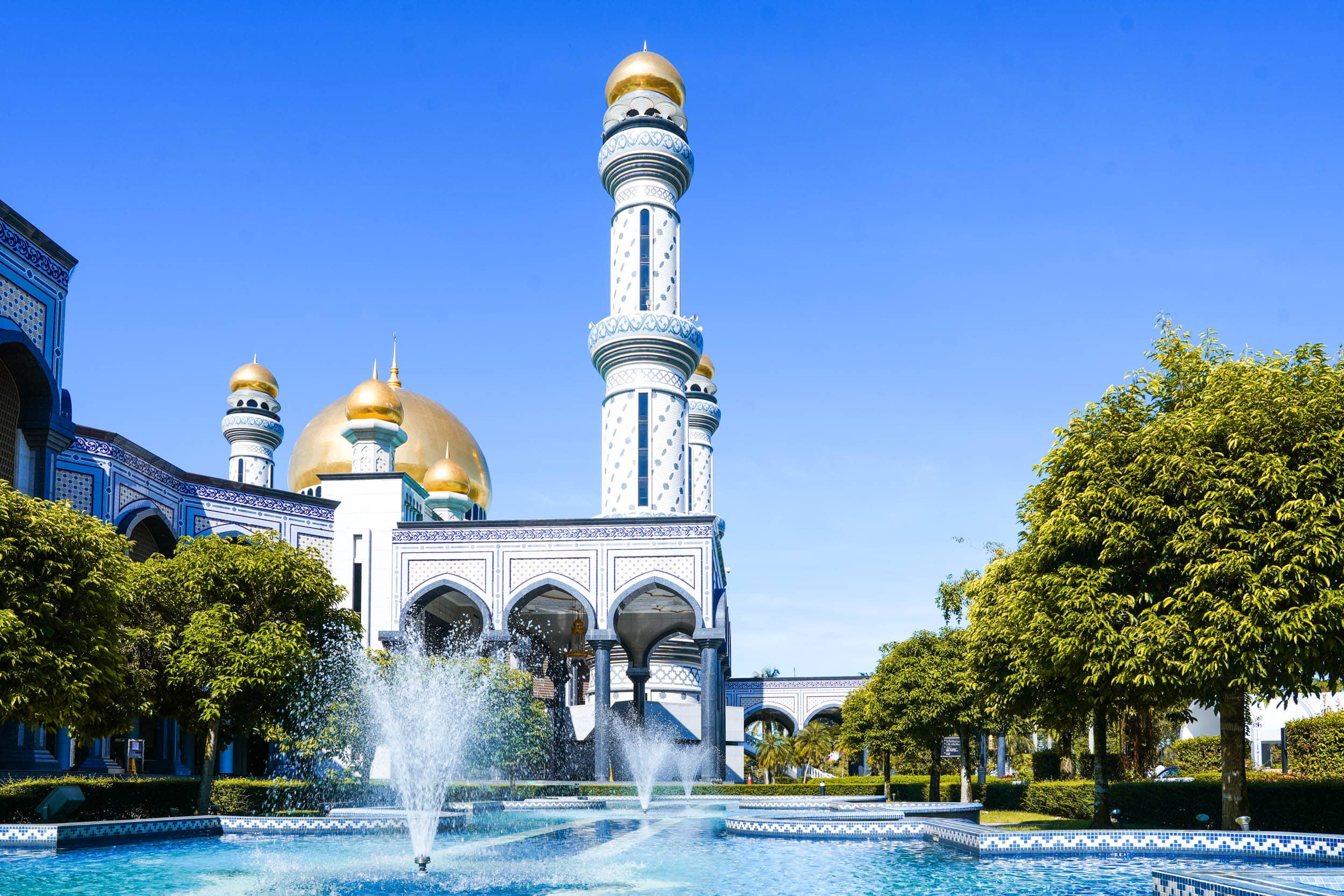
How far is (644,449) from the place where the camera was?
3042 centimetres

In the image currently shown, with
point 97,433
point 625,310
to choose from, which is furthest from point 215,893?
point 625,310

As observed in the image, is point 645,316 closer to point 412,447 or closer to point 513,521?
point 513,521

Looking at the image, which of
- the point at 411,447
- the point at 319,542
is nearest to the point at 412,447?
the point at 411,447

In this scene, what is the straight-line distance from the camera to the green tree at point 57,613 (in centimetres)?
1265

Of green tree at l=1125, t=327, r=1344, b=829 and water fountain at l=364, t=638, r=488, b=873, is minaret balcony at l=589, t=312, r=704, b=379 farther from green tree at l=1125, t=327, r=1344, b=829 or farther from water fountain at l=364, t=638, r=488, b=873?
green tree at l=1125, t=327, r=1344, b=829

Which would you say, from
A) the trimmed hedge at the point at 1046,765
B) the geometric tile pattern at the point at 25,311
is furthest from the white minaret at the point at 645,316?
the geometric tile pattern at the point at 25,311

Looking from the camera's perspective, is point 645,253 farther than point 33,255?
Yes

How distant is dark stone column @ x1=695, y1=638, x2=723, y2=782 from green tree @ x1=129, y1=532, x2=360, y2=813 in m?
11.3

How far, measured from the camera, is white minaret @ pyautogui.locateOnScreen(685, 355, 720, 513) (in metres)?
42.7

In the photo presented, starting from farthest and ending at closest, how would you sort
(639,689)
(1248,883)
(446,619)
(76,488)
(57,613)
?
(446,619)
(639,689)
(76,488)
(57,613)
(1248,883)

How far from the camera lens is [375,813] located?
14984mm

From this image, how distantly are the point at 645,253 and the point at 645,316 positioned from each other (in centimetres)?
208

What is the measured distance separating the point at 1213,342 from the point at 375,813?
11.3 meters

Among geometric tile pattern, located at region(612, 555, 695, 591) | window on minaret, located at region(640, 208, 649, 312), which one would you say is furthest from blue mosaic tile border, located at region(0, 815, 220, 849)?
window on minaret, located at region(640, 208, 649, 312)
